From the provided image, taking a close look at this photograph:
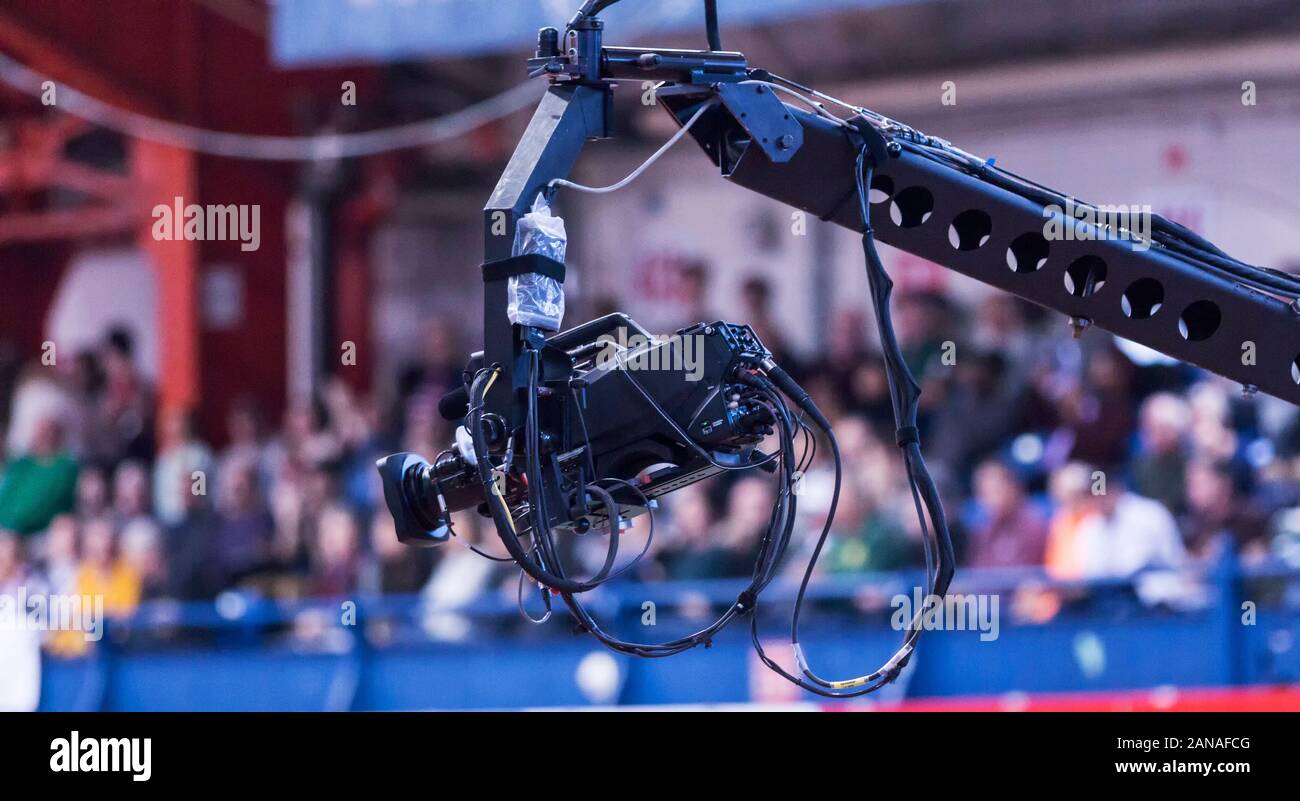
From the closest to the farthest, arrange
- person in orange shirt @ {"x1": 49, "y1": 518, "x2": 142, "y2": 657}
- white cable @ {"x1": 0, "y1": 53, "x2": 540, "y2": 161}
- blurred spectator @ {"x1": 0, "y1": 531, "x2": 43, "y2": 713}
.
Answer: blurred spectator @ {"x1": 0, "y1": 531, "x2": 43, "y2": 713}
person in orange shirt @ {"x1": 49, "y1": 518, "x2": 142, "y2": 657}
white cable @ {"x1": 0, "y1": 53, "x2": 540, "y2": 161}

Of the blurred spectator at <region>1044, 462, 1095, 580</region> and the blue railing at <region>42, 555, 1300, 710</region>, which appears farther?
the blurred spectator at <region>1044, 462, 1095, 580</region>

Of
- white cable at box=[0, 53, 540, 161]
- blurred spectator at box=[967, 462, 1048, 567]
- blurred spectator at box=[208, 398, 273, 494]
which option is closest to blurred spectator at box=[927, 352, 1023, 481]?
blurred spectator at box=[967, 462, 1048, 567]

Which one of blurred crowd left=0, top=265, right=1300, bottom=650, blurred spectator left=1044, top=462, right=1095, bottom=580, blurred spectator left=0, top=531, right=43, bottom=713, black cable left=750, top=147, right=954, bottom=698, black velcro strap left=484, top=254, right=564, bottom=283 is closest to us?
black velcro strap left=484, top=254, right=564, bottom=283

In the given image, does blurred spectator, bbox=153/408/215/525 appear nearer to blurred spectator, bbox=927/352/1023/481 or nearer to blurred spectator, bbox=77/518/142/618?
blurred spectator, bbox=77/518/142/618

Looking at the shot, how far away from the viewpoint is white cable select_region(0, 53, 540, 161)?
34.2ft

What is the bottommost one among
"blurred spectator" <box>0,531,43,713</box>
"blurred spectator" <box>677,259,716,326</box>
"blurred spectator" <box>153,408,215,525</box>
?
"blurred spectator" <box>0,531,43,713</box>

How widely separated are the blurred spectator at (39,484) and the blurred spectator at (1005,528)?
5.51 metres

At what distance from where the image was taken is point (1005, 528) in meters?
7.40

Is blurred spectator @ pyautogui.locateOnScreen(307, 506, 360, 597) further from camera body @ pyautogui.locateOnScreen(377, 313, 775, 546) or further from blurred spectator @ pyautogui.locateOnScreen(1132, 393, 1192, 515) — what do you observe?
camera body @ pyautogui.locateOnScreen(377, 313, 775, 546)

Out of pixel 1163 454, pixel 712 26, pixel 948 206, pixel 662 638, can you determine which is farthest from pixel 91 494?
pixel 948 206

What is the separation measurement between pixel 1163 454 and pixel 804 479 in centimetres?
172

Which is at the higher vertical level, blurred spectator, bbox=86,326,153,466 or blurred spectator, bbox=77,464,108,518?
blurred spectator, bbox=86,326,153,466

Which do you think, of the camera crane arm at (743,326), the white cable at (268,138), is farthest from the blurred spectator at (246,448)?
the camera crane arm at (743,326)

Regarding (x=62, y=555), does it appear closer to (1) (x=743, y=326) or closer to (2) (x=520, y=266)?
(2) (x=520, y=266)
